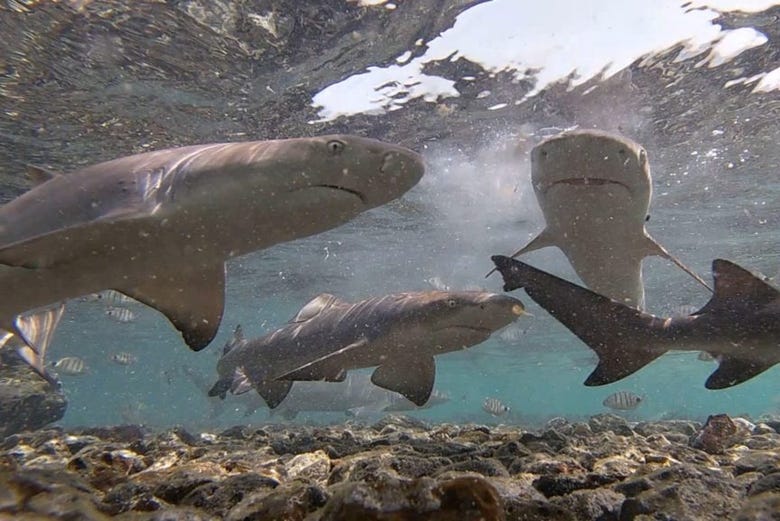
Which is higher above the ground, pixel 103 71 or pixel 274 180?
pixel 103 71

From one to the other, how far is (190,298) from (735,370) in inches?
192

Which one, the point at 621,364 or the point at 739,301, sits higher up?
the point at 739,301

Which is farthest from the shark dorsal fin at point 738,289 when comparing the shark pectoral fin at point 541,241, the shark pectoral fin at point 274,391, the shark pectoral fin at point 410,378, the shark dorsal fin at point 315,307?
the shark pectoral fin at point 274,391

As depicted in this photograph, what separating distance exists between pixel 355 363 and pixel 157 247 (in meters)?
2.79

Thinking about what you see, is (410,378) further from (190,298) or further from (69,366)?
(69,366)

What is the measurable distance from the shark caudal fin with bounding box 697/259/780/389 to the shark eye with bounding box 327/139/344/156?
3.02 meters

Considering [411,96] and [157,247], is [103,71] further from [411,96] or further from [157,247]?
[157,247]

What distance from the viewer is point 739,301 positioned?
3762 millimetres

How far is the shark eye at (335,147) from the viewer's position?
10.8ft

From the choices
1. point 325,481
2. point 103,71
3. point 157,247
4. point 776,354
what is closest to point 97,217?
point 157,247

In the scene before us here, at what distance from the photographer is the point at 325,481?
11.5 ft

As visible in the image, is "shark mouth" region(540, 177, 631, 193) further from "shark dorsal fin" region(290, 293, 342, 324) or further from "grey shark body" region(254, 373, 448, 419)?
"grey shark body" region(254, 373, 448, 419)

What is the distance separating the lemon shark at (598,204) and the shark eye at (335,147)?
254cm

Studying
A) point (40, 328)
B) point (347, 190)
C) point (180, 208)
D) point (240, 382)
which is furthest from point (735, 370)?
point (40, 328)
